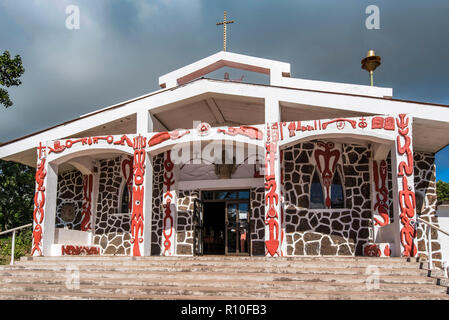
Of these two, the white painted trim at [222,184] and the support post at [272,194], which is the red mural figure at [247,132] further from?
the white painted trim at [222,184]

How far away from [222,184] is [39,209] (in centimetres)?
537

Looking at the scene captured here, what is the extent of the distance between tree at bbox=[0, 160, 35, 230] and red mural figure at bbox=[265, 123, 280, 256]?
19.0 metres

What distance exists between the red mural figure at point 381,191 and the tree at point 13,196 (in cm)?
1992

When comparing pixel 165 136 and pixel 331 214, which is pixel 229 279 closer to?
pixel 165 136

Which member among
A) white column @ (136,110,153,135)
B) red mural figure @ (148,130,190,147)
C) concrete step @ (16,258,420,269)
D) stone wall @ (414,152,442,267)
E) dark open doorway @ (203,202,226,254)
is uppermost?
white column @ (136,110,153,135)

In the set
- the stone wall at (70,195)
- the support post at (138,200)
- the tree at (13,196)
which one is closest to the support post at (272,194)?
the support post at (138,200)

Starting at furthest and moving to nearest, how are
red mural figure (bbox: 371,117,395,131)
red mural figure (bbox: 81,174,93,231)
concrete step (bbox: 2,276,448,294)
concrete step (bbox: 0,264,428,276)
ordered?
red mural figure (bbox: 81,174,93,231), red mural figure (bbox: 371,117,395,131), concrete step (bbox: 0,264,428,276), concrete step (bbox: 2,276,448,294)

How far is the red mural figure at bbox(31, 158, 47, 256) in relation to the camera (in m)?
11.8

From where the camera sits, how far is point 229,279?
8.29 meters

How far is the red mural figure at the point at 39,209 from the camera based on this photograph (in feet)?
38.7

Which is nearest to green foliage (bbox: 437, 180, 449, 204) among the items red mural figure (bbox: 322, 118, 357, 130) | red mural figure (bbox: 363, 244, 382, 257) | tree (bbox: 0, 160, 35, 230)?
red mural figure (bbox: 363, 244, 382, 257)

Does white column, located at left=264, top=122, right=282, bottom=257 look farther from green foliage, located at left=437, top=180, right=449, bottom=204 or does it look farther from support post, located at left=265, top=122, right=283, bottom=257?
green foliage, located at left=437, top=180, right=449, bottom=204

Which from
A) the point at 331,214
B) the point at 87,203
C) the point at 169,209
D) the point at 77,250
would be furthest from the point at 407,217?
the point at 87,203
